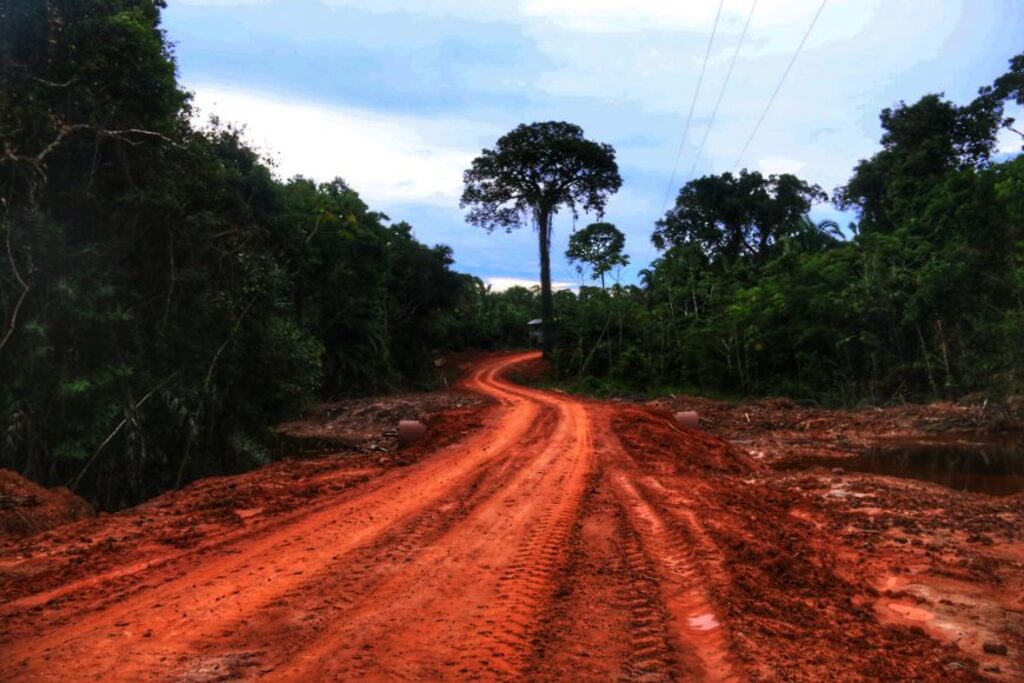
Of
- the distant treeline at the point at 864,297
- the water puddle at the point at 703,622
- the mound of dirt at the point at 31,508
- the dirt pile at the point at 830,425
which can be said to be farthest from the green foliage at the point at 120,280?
the distant treeline at the point at 864,297

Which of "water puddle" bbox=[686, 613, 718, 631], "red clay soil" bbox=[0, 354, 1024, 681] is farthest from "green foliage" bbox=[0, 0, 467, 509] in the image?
"water puddle" bbox=[686, 613, 718, 631]

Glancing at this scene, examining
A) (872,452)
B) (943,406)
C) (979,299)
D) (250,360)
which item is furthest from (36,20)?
(979,299)

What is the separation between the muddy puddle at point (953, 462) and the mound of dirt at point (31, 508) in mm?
11689

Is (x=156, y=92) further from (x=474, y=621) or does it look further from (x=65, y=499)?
(x=474, y=621)

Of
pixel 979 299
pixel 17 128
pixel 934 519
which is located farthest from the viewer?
pixel 979 299

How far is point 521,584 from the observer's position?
4.93 meters

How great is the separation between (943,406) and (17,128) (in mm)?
22100

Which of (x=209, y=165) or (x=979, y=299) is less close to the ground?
(x=209, y=165)

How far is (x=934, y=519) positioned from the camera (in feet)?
25.8

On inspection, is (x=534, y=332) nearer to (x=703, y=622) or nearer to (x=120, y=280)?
(x=120, y=280)

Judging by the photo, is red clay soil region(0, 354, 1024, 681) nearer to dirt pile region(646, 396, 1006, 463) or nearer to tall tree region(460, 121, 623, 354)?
dirt pile region(646, 396, 1006, 463)

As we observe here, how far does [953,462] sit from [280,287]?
14547 millimetres

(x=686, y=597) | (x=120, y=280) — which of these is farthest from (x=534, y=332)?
(x=686, y=597)

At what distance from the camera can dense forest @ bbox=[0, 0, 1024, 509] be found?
10.9 meters
